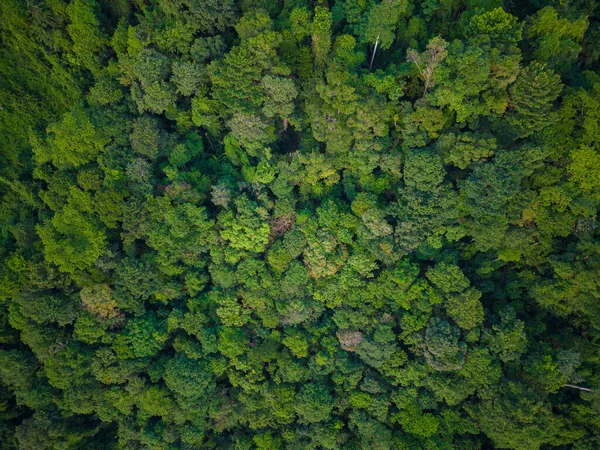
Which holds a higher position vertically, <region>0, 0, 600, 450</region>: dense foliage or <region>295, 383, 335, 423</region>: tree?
<region>0, 0, 600, 450</region>: dense foliage

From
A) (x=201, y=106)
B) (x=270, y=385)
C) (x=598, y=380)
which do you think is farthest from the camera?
(x=270, y=385)

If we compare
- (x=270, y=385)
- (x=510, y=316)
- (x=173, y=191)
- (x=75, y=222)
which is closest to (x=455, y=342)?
(x=510, y=316)

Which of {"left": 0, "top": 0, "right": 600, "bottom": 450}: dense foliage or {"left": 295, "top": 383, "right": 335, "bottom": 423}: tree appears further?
{"left": 295, "top": 383, "right": 335, "bottom": 423}: tree

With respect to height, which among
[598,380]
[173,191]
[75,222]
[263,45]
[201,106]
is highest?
[263,45]

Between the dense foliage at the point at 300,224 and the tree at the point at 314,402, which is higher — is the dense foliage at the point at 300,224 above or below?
above

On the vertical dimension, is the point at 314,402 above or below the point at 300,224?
below

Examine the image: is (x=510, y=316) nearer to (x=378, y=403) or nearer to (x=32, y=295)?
(x=378, y=403)

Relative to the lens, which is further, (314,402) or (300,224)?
(300,224)

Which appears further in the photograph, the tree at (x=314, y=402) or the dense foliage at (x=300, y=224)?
the tree at (x=314, y=402)
